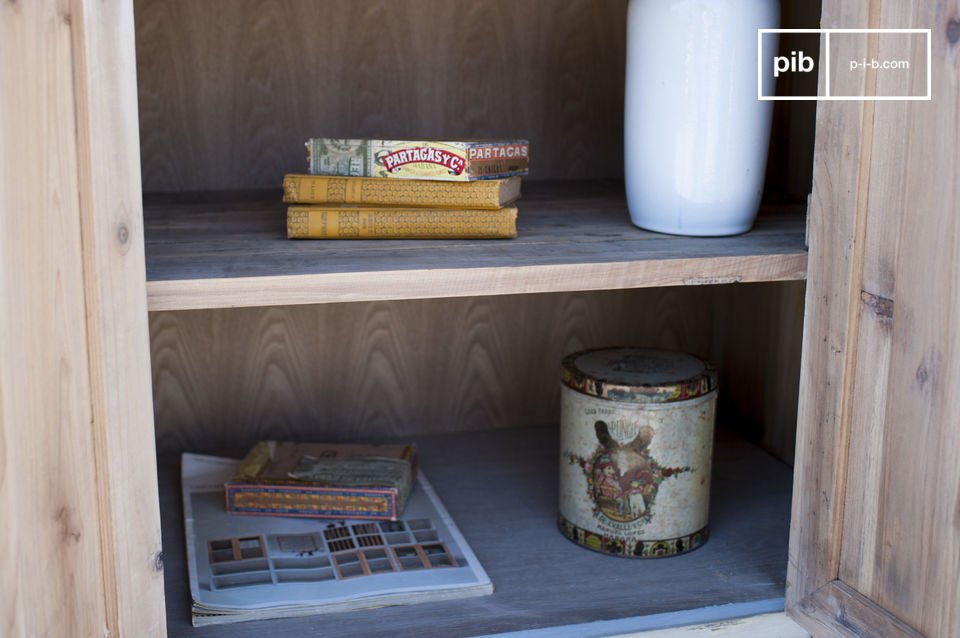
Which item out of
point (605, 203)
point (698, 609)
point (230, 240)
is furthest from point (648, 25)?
point (698, 609)

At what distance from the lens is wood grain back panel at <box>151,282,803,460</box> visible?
1.47 meters

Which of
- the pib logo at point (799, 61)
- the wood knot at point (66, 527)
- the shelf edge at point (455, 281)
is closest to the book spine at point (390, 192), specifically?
the shelf edge at point (455, 281)

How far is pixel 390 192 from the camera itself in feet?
3.58

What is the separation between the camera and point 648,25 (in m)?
1.08

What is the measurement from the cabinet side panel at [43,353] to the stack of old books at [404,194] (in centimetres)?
31

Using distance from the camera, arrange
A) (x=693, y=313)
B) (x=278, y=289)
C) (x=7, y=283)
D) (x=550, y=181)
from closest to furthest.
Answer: (x=7, y=283), (x=278, y=289), (x=550, y=181), (x=693, y=313)

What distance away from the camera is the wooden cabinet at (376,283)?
797mm

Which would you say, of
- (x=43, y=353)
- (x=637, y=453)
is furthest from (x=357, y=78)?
(x=43, y=353)

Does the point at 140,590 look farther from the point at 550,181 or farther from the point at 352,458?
the point at 550,181

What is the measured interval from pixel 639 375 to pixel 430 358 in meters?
0.46

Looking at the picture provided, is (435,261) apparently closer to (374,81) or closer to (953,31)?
(953,31)

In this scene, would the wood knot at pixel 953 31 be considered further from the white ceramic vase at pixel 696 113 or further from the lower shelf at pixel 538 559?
the lower shelf at pixel 538 559

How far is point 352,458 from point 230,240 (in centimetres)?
39

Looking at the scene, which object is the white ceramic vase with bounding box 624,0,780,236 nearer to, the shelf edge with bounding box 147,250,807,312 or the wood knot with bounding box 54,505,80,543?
the shelf edge with bounding box 147,250,807,312
